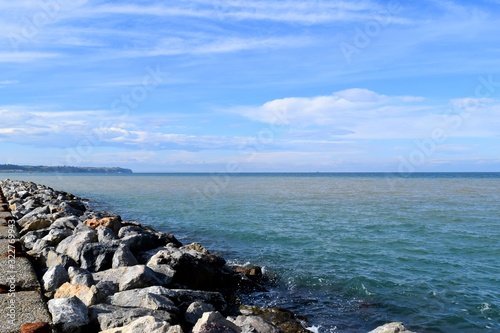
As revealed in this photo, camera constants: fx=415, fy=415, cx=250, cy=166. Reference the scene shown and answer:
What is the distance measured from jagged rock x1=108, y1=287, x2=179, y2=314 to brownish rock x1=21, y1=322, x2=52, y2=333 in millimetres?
1643

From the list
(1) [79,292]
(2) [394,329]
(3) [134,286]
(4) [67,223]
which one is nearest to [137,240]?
(4) [67,223]

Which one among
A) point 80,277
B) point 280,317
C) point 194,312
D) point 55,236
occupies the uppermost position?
point 55,236

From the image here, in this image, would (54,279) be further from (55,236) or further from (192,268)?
(55,236)

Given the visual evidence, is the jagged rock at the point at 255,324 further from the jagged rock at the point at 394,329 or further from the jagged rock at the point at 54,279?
the jagged rock at the point at 54,279

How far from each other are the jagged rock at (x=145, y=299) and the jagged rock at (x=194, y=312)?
21cm

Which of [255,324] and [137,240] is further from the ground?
[137,240]

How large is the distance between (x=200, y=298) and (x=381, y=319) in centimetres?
404

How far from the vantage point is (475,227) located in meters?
19.7

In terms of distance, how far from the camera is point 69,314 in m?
5.61

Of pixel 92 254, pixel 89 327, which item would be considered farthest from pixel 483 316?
pixel 92 254

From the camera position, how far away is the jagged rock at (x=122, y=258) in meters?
8.91

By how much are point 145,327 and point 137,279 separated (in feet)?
7.82

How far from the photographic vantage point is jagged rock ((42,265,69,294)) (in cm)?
729

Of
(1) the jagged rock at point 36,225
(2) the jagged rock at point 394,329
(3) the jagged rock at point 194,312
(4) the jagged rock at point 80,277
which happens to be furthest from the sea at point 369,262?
(1) the jagged rock at point 36,225
